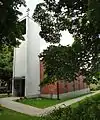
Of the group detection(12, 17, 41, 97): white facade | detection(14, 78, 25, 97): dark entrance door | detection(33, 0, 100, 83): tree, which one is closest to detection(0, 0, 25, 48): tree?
detection(33, 0, 100, 83): tree

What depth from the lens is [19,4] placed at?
43.4 feet

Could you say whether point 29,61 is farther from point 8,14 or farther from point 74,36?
point 8,14

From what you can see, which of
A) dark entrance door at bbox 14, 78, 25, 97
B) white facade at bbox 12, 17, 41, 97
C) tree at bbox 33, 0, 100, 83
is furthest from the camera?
dark entrance door at bbox 14, 78, 25, 97

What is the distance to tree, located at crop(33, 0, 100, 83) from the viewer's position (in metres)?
13.2

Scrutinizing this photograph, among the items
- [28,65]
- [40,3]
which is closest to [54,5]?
[40,3]

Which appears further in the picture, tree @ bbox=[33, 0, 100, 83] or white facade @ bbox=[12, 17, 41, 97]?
white facade @ bbox=[12, 17, 41, 97]

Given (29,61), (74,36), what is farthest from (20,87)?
(74,36)

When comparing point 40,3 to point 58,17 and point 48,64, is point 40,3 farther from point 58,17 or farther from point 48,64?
point 48,64

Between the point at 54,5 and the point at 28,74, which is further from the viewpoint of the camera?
the point at 28,74

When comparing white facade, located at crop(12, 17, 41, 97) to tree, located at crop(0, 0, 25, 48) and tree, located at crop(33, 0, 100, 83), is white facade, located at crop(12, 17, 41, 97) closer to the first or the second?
tree, located at crop(33, 0, 100, 83)

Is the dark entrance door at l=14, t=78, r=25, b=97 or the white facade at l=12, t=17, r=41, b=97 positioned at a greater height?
the white facade at l=12, t=17, r=41, b=97

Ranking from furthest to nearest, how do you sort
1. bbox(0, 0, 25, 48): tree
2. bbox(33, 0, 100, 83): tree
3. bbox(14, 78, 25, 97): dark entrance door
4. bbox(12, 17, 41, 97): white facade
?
bbox(14, 78, 25, 97): dark entrance door < bbox(12, 17, 41, 97): white facade < bbox(33, 0, 100, 83): tree < bbox(0, 0, 25, 48): tree

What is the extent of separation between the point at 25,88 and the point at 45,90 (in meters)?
2.45

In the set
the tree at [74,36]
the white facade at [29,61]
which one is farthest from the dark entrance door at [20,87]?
the tree at [74,36]
